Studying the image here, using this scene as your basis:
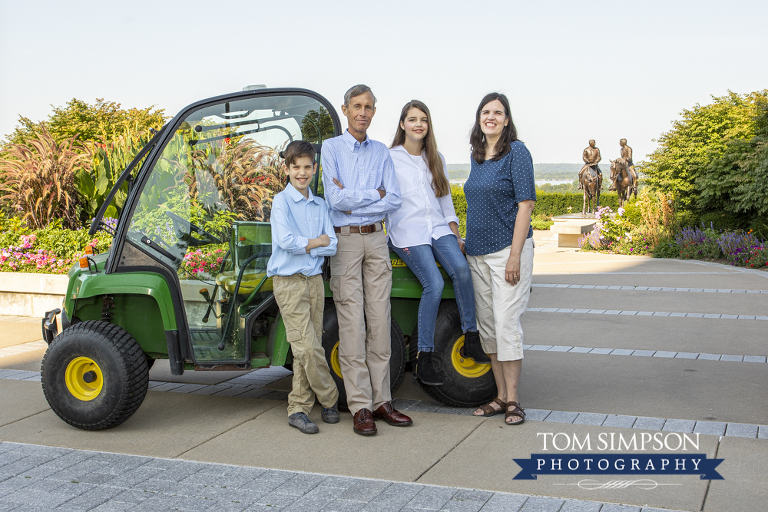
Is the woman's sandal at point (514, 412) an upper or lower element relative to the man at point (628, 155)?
lower

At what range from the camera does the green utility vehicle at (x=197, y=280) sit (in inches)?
177

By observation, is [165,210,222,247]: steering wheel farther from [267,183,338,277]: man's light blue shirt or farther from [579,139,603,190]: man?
[579,139,603,190]: man

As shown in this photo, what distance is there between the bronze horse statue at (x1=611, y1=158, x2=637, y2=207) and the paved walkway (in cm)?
1529

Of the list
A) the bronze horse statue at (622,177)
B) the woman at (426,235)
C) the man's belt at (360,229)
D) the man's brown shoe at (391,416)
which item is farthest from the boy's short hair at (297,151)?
the bronze horse statue at (622,177)

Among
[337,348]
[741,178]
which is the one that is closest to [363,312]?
[337,348]

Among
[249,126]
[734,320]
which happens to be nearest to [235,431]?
[249,126]

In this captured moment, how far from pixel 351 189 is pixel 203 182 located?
3.31 ft

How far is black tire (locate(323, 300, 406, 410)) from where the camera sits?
475cm

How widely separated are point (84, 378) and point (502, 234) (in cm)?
273

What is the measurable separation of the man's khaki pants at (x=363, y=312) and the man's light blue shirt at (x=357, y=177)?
13 cm

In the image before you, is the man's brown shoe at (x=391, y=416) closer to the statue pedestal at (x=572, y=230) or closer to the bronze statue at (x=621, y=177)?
the statue pedestal at (x=572, y=230)

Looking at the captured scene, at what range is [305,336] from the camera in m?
4.40

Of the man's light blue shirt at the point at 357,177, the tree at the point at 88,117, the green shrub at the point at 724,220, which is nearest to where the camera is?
the man's light blue shirt at the point at 357,177

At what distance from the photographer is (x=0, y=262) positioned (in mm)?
9195
